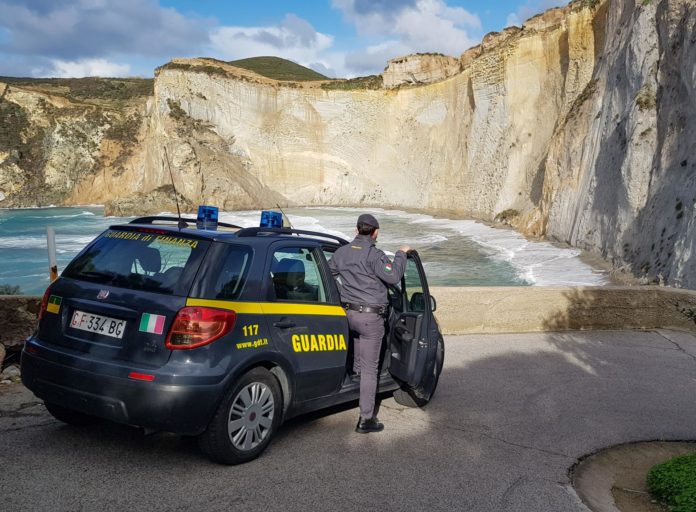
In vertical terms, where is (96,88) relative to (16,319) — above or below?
above

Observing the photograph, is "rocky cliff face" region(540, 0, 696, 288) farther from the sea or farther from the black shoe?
the black shoe

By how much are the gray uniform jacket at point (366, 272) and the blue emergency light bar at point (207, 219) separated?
1079 mm

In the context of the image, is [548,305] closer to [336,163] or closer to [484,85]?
[484,85]

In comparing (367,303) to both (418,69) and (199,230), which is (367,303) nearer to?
(199,230)

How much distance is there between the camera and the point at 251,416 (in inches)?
168

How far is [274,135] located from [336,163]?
7359mm

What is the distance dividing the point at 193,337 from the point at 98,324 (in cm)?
69

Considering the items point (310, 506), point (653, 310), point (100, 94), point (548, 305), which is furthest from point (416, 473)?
point (100, 94)

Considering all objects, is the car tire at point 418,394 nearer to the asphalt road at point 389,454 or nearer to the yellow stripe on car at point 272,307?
the asphalt road at point 389,454

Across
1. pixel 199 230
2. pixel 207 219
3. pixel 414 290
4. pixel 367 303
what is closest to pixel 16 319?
pixel 207 219

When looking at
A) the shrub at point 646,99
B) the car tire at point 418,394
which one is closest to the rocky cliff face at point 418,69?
the shrub at point 646,99

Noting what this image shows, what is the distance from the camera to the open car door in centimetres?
544

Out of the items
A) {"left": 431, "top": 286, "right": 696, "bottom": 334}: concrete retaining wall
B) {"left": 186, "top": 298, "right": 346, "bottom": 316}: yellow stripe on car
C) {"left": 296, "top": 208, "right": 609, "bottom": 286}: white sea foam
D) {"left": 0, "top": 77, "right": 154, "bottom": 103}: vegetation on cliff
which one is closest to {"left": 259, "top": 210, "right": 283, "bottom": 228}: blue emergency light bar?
{"left": 186, "top": 298, "right": 346, "bottom": 316}: yellow stripe on car

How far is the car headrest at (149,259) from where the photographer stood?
14.3ft
